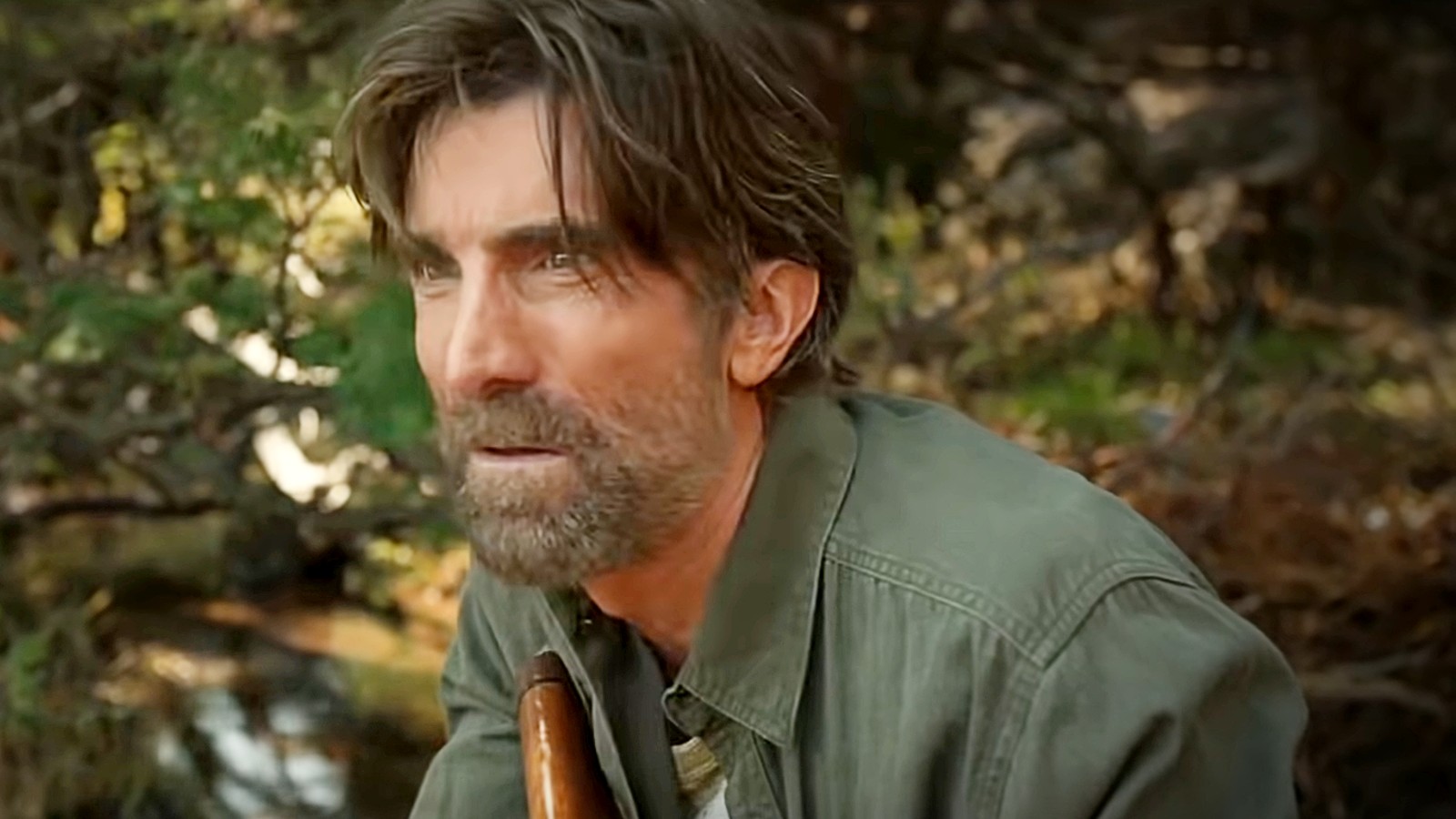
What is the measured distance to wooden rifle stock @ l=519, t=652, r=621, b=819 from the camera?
132 centimetres

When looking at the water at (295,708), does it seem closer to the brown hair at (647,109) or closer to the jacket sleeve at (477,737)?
the jacket sleeve at (477,737)

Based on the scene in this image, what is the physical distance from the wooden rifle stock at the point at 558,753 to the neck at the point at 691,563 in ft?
0.29

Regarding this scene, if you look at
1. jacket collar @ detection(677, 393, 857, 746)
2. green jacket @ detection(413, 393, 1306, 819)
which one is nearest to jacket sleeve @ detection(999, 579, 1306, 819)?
green jacket @ detection(413, 393, 1306, 819)

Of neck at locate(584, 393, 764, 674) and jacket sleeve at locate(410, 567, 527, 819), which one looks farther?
jacket sleeve at locate(410, 567, 527, 819)

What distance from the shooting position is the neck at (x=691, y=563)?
1.26 m

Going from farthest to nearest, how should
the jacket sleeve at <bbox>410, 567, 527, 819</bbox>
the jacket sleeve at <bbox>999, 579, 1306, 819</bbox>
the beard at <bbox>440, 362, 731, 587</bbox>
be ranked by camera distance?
the jacket sleeve at <bbox>410, 567, 527, 819</bbox>, the beard at <bbox>440, 362, 731, 587</bbox>, the jacket sleeve at <bbox>999, 579, 1306, 819</bbox>

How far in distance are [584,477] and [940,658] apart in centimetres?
25

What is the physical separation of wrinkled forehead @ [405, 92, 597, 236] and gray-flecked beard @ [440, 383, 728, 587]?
0.37 ft

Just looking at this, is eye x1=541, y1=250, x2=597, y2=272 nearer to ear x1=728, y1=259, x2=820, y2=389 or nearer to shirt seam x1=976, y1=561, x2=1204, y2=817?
ear x1=728, y1=259, x2=820, y2=389

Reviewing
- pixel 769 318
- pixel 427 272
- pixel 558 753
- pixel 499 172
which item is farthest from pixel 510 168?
pixel 558 753

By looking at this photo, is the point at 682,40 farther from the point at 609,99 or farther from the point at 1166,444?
the point at 1166,444

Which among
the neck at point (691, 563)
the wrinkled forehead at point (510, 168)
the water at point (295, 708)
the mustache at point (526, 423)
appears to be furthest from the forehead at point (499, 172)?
the water at point (295, 708)

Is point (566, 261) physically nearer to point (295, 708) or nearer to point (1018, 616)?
point (1018, 616)

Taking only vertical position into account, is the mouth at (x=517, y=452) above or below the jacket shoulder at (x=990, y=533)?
above
